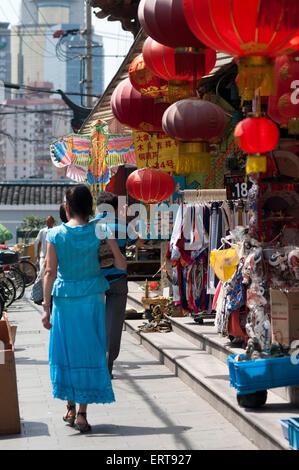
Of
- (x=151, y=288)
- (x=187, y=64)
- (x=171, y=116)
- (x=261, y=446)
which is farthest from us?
(x=151, y=288)

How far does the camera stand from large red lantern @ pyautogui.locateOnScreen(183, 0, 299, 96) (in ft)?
16.1

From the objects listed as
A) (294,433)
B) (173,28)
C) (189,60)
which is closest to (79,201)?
(173,28)

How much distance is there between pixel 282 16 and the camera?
489cm

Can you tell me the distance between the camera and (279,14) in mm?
4875

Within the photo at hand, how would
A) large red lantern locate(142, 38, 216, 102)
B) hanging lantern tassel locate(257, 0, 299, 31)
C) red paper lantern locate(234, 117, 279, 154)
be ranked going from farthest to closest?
large red lantern locate(142, 38, 216, 102) < red paper lantern locate(234, 117, 279, 154) < hanging lantern tassel locate(257, 0, 299, 31)

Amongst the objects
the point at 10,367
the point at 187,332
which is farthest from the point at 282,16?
the point at 187,332

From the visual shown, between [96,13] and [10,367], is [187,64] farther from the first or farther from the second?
[96,13]

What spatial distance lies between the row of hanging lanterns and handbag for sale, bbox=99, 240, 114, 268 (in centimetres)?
Result: 128

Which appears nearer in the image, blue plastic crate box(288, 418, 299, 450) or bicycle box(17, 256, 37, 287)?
blue plastic crate box(288, 418, 299, 450)

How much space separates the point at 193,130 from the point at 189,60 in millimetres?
697

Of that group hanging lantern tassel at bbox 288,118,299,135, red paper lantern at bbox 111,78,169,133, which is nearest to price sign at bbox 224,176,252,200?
red paper lantern at bbox 111,78,169,133

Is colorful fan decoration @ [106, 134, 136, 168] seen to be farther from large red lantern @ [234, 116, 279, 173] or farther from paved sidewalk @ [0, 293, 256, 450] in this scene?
large red lantern @ [234, 116, 279, 173]

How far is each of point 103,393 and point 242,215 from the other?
4.15 meters

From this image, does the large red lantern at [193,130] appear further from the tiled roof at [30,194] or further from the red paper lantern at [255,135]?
the tiled roof at [30,194]
